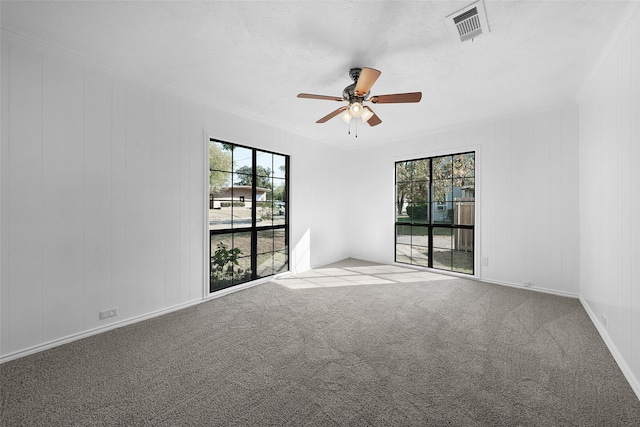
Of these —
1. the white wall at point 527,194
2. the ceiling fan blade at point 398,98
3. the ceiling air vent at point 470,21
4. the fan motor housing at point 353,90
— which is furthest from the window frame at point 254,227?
the ceiling air vent at point 470,21

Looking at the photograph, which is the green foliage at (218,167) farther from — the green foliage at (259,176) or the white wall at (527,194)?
the white wall at (527,194)

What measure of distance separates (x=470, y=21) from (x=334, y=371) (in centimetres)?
292

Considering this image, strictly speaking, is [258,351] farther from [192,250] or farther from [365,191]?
[365,191]

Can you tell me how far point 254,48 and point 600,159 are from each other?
3.64m

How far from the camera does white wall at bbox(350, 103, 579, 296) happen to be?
367 cm

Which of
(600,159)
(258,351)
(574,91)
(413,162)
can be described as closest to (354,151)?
(413,162)

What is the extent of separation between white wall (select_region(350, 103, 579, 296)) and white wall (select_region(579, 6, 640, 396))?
488 millimetres

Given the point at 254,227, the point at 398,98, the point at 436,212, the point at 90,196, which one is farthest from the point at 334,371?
the point at 436,212

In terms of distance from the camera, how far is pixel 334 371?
6.82ft

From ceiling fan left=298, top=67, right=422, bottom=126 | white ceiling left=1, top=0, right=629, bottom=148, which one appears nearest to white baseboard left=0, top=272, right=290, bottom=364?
white ceiling left=1, top=0, right=629, bottom=148

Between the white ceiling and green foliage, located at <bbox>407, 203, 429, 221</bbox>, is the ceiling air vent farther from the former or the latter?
green foliage, located at <bbox>407, 203, 429, 221</bbox>

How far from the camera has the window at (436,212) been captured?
464 cm

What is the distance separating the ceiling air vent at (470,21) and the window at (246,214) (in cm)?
305

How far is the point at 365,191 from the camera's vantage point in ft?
19.8
